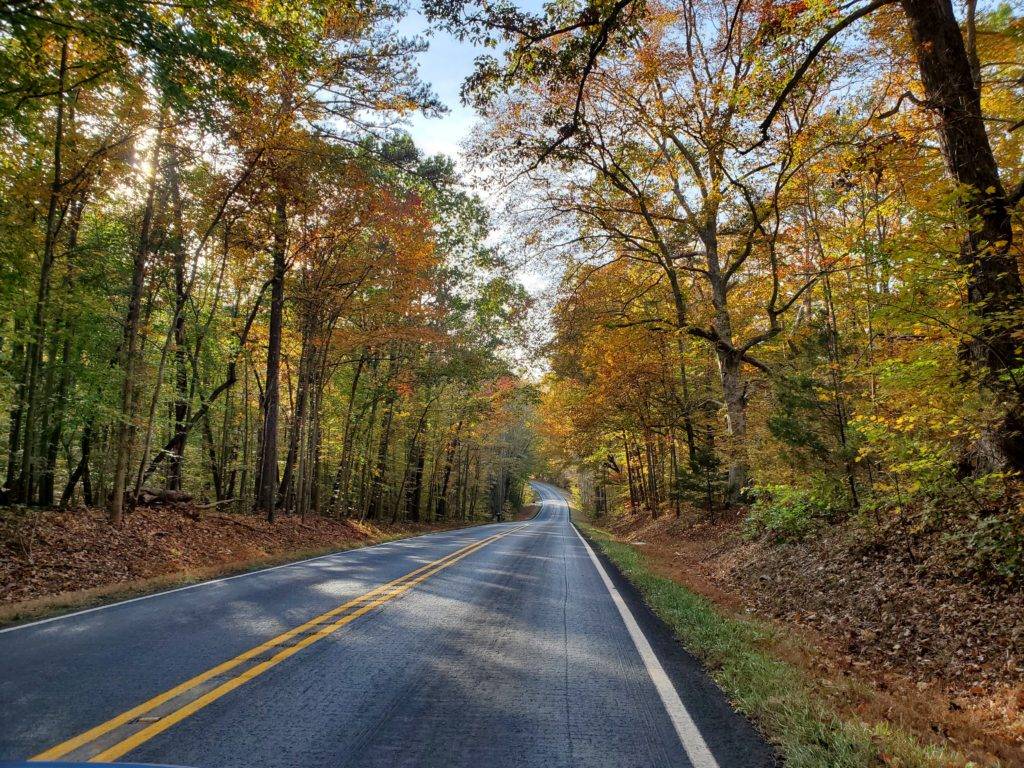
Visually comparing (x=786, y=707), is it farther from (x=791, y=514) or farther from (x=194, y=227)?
(x=194, y=227)

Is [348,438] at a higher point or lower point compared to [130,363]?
lower

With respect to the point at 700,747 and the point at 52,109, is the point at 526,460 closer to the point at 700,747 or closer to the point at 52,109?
the point at 52,109

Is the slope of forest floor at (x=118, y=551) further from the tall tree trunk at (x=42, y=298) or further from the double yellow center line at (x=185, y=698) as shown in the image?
the double yellow center line at (x=185, y=698)

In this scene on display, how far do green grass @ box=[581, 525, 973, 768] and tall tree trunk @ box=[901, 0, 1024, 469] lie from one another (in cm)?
369

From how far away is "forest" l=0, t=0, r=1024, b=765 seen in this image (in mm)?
6508

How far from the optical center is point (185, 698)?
13.3 feet

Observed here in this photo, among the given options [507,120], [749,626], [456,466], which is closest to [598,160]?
[507,120]

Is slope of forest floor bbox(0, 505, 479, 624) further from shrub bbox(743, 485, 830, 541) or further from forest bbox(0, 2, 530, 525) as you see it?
shrub bbox(743, 485, 830, 541)

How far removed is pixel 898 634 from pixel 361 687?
18.9 ft

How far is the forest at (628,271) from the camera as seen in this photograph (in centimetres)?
651

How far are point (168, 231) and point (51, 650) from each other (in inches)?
507

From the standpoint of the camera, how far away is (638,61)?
512 inches

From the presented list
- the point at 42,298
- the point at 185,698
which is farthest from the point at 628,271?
the point at 185,698

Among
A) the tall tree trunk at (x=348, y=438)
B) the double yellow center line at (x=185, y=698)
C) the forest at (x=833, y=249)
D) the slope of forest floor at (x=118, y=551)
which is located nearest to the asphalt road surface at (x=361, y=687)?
the double yellow center line at (x=185, y=698)
